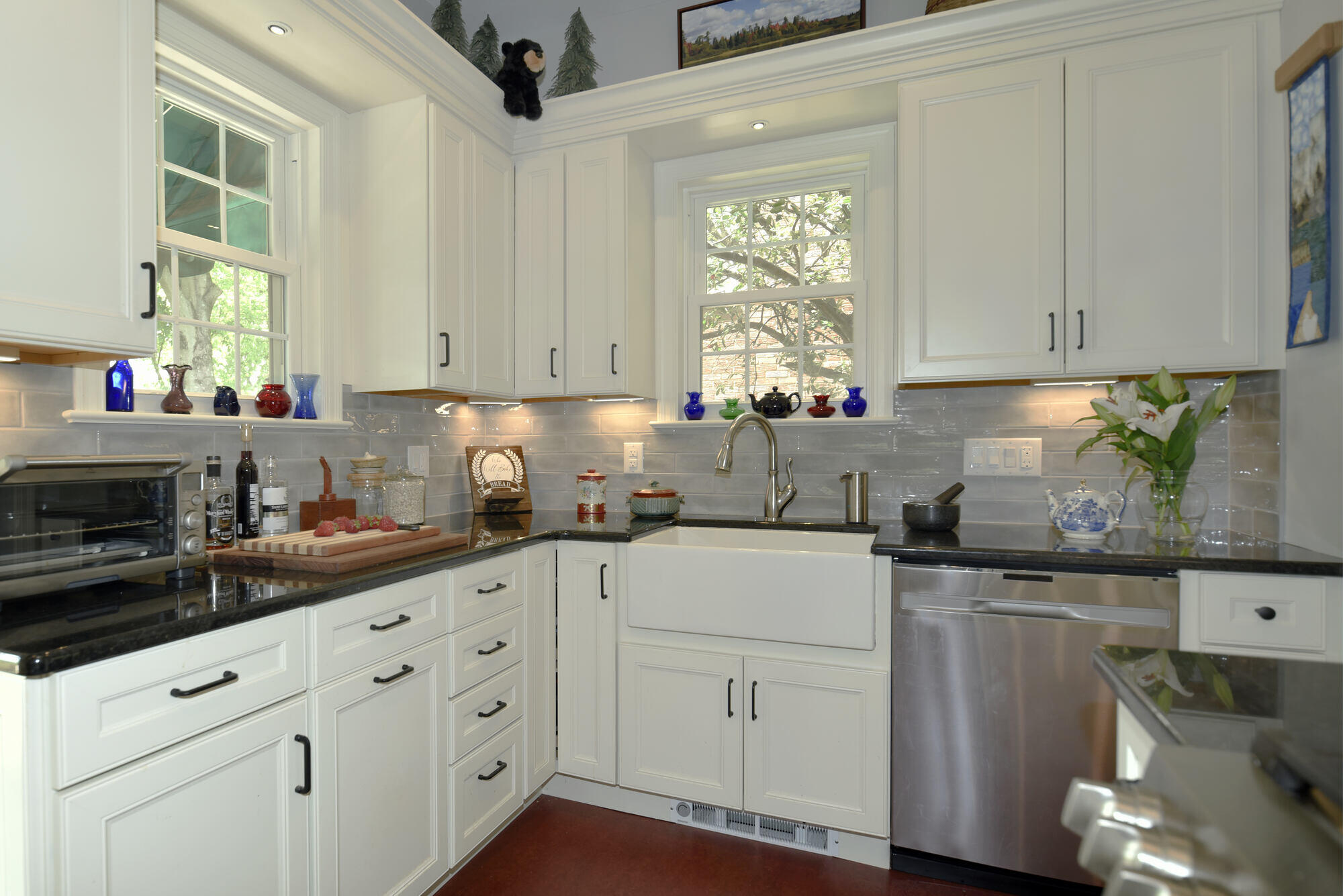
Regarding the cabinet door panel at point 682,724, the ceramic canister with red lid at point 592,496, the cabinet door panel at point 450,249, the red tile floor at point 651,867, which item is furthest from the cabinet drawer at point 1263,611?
the cabinet door panel at point 450,249

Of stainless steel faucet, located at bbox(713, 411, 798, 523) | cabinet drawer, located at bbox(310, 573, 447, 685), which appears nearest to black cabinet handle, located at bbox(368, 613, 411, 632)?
cabinet drawer, located at bbox(310, 573, 447, 685)

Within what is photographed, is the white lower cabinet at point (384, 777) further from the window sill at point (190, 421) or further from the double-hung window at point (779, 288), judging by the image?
the double-hung window at point (779, 288)

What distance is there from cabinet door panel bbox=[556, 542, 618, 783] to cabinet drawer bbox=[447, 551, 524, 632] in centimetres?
21

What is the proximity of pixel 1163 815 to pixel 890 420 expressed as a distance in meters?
2.17

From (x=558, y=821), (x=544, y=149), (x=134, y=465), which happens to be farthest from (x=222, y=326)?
(x=558, y=821)

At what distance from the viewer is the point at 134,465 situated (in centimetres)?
137

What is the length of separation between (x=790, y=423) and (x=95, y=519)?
2.11 meters

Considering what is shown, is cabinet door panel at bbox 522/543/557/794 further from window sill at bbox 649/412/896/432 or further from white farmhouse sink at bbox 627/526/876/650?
window sill at bbox 649/412/896/432

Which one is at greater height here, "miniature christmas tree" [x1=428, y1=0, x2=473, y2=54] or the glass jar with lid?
"miniature christmas tree" [x1=428, y1=0, x2=473, y2=54]

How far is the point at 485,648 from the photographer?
6.50 feet

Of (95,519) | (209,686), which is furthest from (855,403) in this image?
(95,519)

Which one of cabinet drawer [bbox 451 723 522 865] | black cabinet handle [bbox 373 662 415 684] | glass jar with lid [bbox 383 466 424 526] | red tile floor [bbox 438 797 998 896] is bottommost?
red tile floor [bbox 438 797 998 896]

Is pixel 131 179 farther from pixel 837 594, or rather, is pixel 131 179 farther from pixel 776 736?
pixel 776 736

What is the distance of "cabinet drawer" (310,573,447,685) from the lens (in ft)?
4.74
